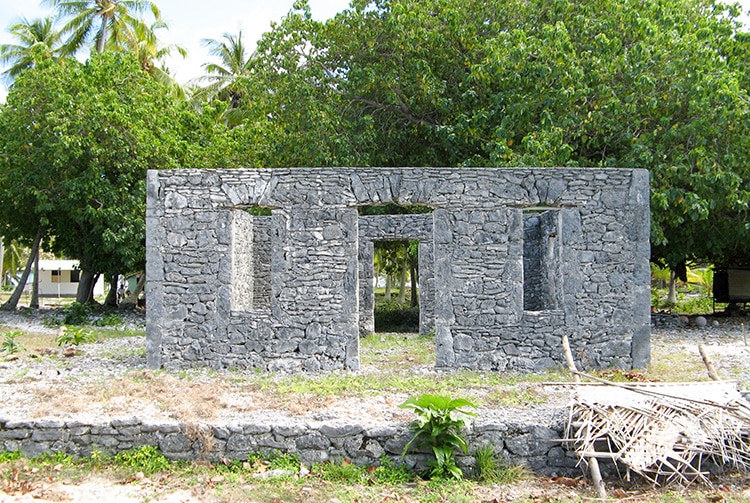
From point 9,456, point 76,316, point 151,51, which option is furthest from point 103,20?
point 9,456

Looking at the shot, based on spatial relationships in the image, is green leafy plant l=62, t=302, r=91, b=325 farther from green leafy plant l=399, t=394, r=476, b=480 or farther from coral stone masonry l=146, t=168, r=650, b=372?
green leafy plant l=399, t=394, r=476, b=480

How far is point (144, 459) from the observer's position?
6.26 metres

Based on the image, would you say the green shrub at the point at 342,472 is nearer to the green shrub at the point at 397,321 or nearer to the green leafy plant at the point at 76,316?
the green shrub at the point at 397,321

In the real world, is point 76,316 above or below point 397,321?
above

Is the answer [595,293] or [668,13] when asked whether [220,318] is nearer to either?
[595,293]

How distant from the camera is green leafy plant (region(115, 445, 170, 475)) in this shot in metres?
6.19

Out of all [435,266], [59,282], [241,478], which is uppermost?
[435,266]

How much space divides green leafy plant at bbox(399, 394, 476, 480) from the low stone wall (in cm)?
14

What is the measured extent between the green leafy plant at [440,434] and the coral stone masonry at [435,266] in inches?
136

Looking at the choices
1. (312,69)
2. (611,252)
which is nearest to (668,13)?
(611,252)

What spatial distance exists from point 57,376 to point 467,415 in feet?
19.6

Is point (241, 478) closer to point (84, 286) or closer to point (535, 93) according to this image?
point (535, 93)

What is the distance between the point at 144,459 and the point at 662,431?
488cm

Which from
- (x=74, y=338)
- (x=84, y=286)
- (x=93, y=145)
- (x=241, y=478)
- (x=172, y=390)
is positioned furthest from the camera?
(x=84, y=286)
